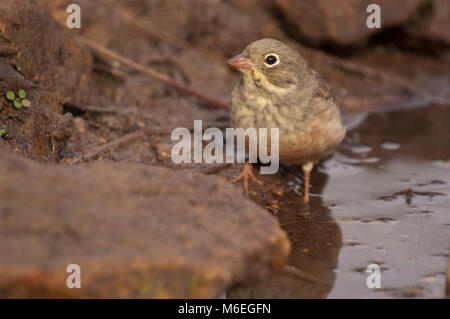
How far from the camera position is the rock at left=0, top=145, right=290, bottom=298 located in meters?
2.54

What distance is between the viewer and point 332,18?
7.89 metres

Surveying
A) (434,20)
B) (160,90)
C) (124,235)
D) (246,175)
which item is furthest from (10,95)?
(434,20)

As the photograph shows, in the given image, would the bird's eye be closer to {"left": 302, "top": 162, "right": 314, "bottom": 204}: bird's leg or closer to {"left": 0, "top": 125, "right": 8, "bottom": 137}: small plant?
{"left": 302, "top": 162, "right": 314, "bottom": 204}: bird's leg

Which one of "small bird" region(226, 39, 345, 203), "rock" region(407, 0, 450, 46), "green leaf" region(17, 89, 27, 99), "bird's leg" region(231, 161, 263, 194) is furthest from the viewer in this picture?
"rock" region(407, 0, 450, 46)

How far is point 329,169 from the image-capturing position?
5.91 m

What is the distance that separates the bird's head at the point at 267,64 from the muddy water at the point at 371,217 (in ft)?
3.19

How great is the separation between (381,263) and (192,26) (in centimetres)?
509

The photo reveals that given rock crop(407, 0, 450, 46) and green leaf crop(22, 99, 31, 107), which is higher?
rock crop(407, 0, 450, 46)

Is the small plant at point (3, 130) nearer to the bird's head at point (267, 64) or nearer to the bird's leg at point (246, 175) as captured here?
the bird's head at point (267, 64)

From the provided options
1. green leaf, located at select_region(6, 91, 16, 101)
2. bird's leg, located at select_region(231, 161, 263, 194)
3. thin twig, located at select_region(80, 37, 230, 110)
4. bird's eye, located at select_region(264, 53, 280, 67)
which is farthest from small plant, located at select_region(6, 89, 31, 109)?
thin twig, located at select_region(80, 37, 230, 110)

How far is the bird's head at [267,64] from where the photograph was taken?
15.5 feet

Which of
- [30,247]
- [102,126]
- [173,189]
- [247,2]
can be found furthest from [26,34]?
[247,2]

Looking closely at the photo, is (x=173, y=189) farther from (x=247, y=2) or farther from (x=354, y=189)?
(x=247, y=2)

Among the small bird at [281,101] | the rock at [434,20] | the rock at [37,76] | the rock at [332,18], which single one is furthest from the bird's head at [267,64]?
the rock at [434,20]
